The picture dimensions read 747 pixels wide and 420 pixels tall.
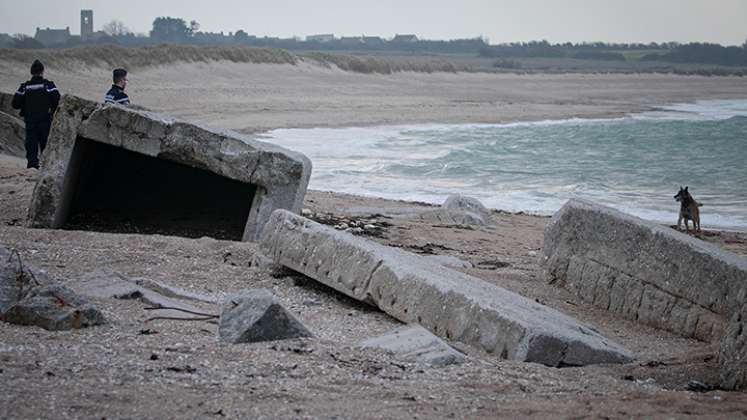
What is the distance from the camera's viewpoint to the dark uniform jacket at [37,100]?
12.2 metres

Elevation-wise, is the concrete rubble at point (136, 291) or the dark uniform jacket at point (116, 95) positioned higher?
the dark uniform jacket at point (116, 95)

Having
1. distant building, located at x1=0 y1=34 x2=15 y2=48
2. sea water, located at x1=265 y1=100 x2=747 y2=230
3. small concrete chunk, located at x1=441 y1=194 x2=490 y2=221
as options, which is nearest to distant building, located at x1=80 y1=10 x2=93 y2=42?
distant building, located at x1=0 y1=34 x2=15 y2=48

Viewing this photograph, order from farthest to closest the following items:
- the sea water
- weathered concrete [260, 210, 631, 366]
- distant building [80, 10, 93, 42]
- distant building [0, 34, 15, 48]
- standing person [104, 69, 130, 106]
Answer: distant building [80, 10, 93, 42] → distant building [0, 34, 15, 48] → the sea water → standing person [104, 69, 130, 106] → weathered concrete [260, 210, 631, 366]

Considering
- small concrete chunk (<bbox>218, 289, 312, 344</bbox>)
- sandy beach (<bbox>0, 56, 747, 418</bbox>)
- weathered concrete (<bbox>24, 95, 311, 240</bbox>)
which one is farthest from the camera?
weathered concrete (<bbox>24, 95, 311, 240</bbox>)

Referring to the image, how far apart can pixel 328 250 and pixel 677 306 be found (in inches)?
84.7

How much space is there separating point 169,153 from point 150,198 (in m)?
1.79

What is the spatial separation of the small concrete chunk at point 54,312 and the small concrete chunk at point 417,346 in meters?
1.34

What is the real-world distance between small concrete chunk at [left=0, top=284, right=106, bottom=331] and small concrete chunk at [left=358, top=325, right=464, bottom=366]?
1.34 meters

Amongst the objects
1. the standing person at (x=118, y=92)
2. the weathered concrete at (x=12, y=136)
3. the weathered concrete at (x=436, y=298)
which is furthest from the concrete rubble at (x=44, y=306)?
the weathered concrete at (x=12, y=136)

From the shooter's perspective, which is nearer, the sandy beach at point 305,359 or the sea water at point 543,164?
the sandy beach at point 305,359

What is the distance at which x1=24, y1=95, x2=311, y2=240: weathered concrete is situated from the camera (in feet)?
28.6

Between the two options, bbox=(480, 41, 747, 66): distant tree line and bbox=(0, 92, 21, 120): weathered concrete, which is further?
bbox=(480, 41, 747, 66): distant tree line

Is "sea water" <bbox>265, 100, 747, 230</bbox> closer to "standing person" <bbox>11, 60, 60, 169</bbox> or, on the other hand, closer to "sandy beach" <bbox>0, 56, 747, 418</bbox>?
"sandy beach" <bbox>0, 56, 747, 418</bbox>

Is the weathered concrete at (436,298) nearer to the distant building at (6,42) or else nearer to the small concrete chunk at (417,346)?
the small concrete chunk at (417,346)
